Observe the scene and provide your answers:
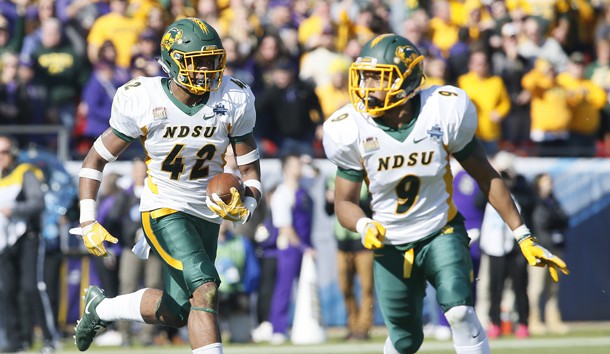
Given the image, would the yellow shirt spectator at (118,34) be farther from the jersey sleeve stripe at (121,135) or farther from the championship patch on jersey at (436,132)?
the championship patch on jersey at (436,132)

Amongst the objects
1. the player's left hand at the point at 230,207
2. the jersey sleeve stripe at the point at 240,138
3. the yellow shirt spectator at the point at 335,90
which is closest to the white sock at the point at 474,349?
the player's left hand at the point at 230,207

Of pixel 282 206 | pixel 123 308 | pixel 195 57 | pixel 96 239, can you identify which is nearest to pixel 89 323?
pixel 123 308

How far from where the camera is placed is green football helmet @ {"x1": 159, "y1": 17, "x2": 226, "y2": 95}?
7047 millimetres

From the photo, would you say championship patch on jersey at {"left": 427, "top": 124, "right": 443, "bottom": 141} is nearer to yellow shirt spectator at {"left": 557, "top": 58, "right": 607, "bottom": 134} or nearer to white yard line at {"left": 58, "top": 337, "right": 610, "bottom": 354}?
white yard line at {"left": 58, "top": 337, "right": 610, "bottom": 354}

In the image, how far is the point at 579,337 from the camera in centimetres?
1174

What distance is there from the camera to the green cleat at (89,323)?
757cm

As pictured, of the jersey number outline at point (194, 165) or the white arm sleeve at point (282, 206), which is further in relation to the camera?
the white arm sleeve at point (282, 206)

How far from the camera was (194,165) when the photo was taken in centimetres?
720

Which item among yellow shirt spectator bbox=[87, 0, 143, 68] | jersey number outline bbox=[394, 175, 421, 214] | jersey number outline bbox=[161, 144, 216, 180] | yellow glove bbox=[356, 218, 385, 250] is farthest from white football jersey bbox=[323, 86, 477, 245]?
yellow shirt spectator bbox=[87, 0, 143, 68]

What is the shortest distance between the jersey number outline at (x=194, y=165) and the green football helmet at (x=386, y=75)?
0.86 meters

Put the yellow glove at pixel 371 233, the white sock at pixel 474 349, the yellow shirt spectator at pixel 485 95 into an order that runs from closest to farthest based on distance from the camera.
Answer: the yellow glove at pixel 371 233 → the white sock at pixel 474 349 → the yellow shirt spectator at pixel 485 95

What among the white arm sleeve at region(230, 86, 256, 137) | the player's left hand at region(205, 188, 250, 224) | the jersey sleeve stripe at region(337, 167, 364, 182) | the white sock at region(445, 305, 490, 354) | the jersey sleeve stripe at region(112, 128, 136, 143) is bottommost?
the white sock at region(445, 305, 490, 354)

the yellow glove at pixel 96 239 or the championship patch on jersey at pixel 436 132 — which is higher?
the championship patch on jersey at pixel 436 132

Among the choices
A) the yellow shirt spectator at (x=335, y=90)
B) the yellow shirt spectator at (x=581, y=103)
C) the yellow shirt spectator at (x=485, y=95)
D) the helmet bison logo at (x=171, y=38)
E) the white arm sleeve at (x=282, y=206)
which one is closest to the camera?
the helmet bison logo at (x=171, y=38)
